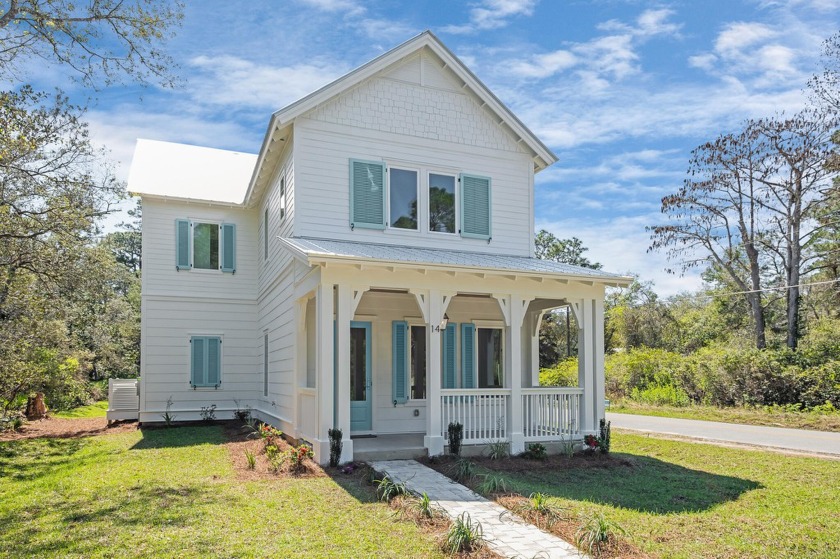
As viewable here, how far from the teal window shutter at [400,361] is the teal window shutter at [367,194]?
220 centimetres

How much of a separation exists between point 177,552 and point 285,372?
298 inches

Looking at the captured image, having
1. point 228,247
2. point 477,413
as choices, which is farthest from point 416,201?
point 228,247

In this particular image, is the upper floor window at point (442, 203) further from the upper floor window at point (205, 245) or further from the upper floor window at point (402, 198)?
the upper floor window at point (205, 245)

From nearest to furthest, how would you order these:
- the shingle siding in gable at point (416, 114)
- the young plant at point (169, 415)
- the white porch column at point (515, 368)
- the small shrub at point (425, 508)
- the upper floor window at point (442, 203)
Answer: the small shrub at point (425, 508)
the white porch column at point (515, 368)
the shingle siding in gable at point (416, 114)
the upper floor window at point (442, 203)
the young plant at point (169, 415)

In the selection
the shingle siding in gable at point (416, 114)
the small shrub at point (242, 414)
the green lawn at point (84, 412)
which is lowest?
the green lawn at point (84, 412)

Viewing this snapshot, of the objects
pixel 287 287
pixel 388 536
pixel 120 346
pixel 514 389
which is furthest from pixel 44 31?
pixel 120 346

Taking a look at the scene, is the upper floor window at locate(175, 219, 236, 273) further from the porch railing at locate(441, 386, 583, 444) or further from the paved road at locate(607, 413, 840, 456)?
the paved road at locate(607, 413, 840, 456)

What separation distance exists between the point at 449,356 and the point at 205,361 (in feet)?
23.6

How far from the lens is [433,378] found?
10703 millimetres

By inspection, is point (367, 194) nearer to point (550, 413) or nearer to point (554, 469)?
point (550, 413)

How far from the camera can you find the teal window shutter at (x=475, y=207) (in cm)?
1350

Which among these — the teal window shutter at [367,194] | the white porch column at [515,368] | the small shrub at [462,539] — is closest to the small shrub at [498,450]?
the white porch column at [515,368]

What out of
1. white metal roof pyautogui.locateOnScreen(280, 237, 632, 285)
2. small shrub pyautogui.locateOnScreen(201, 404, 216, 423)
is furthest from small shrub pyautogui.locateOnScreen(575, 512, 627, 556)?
small shrub pyautogui.locateOnScreen(201, 404, 216, 423)

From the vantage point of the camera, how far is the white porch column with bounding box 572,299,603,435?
11.9 m
